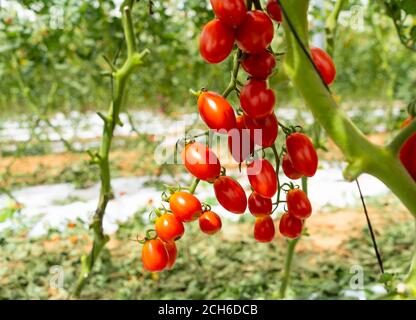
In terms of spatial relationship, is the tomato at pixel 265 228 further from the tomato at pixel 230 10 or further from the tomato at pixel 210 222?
the tomato at pixel 230 10

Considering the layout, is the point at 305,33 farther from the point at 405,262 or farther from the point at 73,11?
the point at 405,262

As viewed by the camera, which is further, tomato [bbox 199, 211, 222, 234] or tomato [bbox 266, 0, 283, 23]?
tomato [bbox 199, 211, 222, 234]

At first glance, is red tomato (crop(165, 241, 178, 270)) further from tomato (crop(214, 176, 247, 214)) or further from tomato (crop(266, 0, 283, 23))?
tomato (crop(266, 0, 283, 23))

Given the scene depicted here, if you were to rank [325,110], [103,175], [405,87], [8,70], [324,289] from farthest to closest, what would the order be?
[405,87] < [8,70] < [324,289] < [103,175] < [325,110]

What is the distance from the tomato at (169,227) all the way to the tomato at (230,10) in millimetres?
265

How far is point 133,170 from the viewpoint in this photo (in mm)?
4668

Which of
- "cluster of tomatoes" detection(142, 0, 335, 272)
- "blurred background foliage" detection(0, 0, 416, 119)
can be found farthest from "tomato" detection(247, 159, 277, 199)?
"blurred background foliage" detection(0, 0, 416, 119)

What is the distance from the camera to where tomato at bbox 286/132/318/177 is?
0.51m

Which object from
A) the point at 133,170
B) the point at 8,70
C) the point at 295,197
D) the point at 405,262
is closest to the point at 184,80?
the point at 133,170

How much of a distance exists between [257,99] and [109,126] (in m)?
0.81

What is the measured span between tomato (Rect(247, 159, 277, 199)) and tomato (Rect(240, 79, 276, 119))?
0.22 ft

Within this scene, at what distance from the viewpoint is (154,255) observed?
2.11 feet

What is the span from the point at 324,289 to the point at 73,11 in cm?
146

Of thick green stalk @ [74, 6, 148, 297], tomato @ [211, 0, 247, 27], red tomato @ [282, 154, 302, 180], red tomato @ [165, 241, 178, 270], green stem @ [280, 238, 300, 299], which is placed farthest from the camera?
green stem @ [280, 238, 300, 299]
